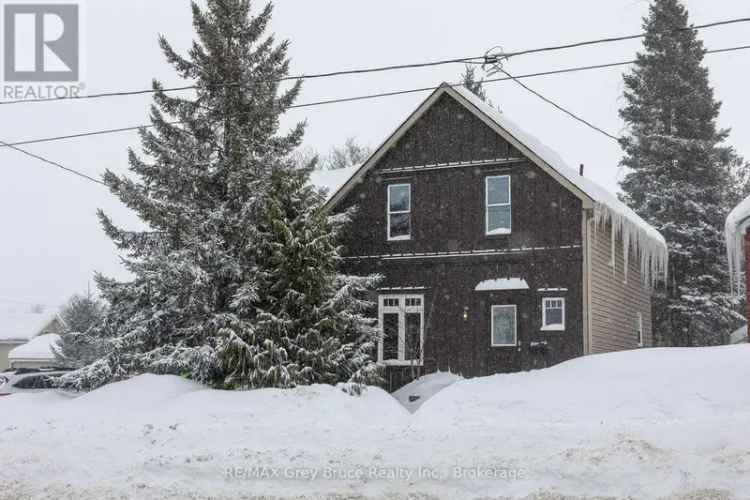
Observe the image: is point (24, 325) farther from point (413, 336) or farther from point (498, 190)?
point (498, 190)

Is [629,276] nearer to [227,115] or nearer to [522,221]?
[522,221]

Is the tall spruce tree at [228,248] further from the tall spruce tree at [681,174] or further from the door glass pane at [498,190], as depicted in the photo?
the tall spruce tree at [681,174]

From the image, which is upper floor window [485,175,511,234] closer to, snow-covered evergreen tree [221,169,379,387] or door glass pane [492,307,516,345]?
door glass pane [492,307,516,345]

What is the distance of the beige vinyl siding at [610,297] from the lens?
61.9 ft

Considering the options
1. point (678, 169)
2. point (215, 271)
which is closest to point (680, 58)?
point (678, 169)

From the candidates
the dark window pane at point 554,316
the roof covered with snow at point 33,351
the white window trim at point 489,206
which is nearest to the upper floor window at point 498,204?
the white window trim at point 489,206

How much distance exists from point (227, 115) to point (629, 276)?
1288cm

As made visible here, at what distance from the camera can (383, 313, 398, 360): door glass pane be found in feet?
65.7

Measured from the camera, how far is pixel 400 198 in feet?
68.1

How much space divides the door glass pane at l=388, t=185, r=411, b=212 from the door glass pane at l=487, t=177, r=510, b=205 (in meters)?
2.18

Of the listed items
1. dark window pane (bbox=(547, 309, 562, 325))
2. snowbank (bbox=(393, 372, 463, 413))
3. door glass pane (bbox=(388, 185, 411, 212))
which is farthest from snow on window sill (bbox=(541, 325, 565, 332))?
door glass pane (bbox=(388, 185, 411, 212))

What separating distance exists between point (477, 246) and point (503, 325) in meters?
2.08

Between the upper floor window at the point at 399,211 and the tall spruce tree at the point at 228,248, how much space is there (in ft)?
6.39

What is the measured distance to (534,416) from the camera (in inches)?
472
